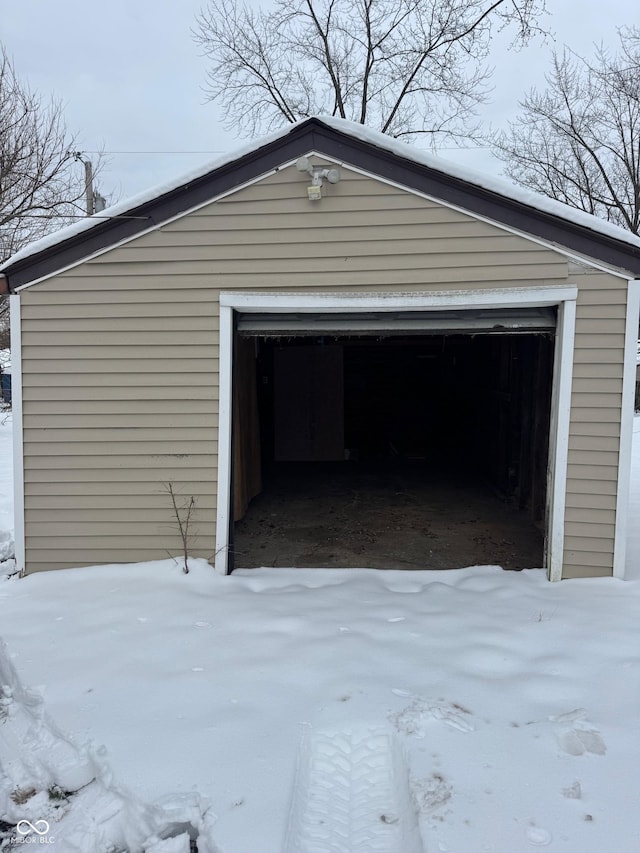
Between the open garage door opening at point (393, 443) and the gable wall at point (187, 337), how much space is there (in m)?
0.38

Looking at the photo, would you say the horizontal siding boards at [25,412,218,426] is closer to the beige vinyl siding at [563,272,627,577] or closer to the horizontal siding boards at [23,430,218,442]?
the horizontal siding boards at [23,430,218,442]

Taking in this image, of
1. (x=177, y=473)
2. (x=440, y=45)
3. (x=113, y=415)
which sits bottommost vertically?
Result: (x=177, y=473)

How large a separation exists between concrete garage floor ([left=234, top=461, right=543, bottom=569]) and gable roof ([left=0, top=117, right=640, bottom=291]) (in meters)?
2.89

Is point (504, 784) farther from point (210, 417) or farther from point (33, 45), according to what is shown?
point (33, 45)

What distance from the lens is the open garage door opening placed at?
5.43m

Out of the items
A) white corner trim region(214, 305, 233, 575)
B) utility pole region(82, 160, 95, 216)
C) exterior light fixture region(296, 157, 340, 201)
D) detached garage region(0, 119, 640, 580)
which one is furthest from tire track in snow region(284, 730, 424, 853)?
utility pole region(82, 160, 95, 216)

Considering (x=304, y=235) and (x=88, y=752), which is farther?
(x=304, y=235)

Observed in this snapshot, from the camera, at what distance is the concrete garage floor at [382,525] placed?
5.48 metres

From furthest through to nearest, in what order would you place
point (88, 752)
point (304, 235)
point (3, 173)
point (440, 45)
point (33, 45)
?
point (440, 45)
point (3, 173)
point (33, 45)
point (304, 235)
point (88, 752)

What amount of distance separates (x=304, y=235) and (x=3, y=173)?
409 inches

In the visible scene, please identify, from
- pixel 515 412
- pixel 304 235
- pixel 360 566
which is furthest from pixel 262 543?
pixel 515 412

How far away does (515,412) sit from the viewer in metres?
7.59

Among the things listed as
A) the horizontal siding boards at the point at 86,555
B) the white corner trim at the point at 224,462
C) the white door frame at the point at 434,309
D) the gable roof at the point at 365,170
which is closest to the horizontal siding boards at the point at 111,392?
the white corner trim at the point at 224,462

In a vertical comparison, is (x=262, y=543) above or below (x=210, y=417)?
below
